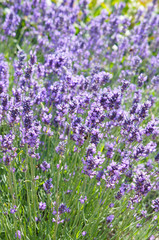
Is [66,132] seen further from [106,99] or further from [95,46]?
[95,46]

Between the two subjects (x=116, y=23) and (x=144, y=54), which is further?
(x=144, y=54)

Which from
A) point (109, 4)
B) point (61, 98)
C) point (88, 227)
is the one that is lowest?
point (88, 227)

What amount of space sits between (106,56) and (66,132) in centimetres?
319

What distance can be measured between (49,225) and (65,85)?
142cm

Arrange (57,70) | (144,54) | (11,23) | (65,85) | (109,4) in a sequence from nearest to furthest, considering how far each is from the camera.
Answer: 1. (65,85)
2. (57,70)
3. (11,23)
4. (144,54)
5. (109,4)

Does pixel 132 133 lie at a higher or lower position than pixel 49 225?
higher

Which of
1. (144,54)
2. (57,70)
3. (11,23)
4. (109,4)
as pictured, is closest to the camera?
(57,70)

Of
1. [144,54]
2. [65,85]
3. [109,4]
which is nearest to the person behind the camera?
[65,85]

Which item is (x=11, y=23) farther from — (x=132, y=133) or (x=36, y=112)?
(x=132, y=133)

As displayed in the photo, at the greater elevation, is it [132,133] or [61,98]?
[61,98]

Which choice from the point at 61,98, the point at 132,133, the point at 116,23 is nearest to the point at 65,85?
the point at 61,98

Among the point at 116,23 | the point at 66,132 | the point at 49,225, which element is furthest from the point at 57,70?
the point at 116,23

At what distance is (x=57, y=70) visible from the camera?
3326 millimetres

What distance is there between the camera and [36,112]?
11.2ft
